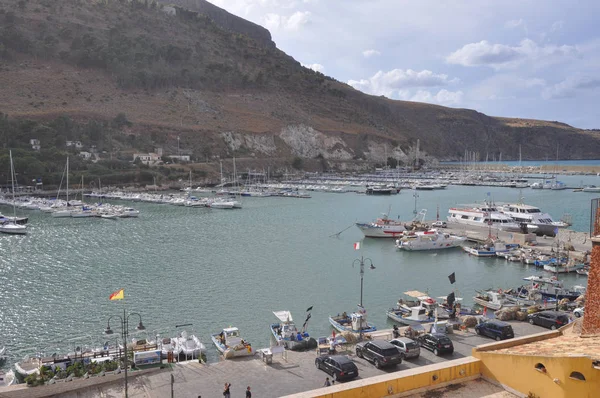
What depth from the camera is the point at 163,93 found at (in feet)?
445

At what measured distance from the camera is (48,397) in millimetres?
13109

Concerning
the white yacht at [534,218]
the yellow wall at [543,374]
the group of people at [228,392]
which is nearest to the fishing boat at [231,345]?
the group of people at [228,392]

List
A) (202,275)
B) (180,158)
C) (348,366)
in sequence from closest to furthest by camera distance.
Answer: (348,366), (202,275), (180,158)

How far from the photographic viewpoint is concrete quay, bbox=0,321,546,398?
1333 cm

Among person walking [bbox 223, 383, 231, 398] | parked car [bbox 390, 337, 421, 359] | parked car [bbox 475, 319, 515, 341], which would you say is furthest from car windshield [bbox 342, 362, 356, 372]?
parked car [bbox 475, 319, 515, 341]

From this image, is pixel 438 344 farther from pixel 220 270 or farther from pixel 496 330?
pixel 220 270

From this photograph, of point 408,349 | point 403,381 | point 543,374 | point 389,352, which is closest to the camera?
point 543,374

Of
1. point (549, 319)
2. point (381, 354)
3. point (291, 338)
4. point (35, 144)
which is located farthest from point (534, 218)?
point (35, 144)

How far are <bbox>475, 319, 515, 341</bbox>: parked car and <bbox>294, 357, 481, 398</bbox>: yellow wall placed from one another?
895cm

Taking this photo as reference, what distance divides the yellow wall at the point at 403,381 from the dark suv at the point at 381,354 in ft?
18.1

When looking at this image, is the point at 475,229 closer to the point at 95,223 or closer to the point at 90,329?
the point at 90,329

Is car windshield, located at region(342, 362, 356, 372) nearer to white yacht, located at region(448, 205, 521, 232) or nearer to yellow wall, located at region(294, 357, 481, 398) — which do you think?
yellow wall, located at region(294, 357, 481, 398)

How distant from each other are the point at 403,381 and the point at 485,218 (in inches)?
1743

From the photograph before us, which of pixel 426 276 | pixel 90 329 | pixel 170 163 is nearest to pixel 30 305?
pixel 90 329
